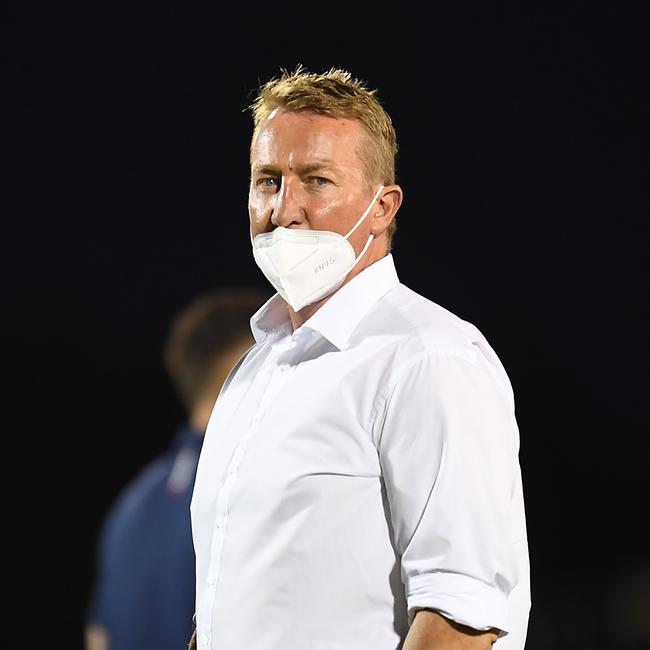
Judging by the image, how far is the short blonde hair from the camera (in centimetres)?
116

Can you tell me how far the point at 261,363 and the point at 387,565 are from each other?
339 millimetres

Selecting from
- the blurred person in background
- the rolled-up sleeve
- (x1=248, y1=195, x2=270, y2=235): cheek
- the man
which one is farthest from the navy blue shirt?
the rolled-up sleeve

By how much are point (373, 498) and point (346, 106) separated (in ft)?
1.35

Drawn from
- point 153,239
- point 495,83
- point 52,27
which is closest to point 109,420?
point 153,239

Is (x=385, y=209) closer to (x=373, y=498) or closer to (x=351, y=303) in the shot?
(x=351, y=303)

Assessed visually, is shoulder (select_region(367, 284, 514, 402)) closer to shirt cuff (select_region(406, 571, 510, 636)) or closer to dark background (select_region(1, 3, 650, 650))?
shirt cuff (select_region(406, 571, 510, 636))

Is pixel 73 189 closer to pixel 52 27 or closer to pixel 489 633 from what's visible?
pixel 52 27

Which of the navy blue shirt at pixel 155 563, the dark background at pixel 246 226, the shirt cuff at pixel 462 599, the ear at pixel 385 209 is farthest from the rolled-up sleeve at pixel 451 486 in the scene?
the dark background at pixel 246 226

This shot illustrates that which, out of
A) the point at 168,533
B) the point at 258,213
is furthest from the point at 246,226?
the point at 258,213

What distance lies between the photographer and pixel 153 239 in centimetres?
383

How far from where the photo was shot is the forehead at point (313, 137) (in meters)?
1.15

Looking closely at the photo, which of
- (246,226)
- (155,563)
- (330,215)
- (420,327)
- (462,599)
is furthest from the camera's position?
(246,226)

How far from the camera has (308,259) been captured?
117cm

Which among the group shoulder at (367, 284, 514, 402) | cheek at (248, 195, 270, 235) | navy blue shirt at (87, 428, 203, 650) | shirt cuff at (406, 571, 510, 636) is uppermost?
cheek at (248, 195, 270, 235)
